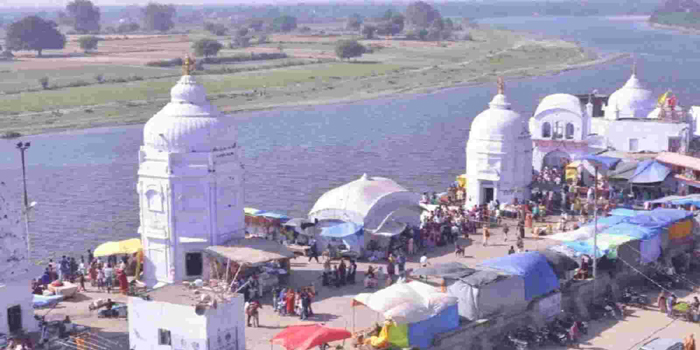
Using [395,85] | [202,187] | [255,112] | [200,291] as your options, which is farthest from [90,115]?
[200,291]

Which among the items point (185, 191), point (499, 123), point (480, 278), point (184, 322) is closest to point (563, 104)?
point (499, 123)

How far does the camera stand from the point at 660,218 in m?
33.8

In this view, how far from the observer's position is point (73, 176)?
5578 centimetres

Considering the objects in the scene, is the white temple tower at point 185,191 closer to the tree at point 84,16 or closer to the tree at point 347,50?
the tree at point 347,50

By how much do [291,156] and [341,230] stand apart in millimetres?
28954

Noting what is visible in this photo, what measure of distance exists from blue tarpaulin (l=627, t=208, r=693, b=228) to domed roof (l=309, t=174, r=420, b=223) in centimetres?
746

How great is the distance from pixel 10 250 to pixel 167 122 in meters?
6.71

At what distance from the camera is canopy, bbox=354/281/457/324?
949 inches

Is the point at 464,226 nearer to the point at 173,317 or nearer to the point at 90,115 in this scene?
the point at 173,317

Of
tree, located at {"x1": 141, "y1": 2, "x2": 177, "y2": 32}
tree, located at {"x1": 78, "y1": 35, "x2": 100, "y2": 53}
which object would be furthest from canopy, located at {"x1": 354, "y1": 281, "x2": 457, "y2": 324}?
tree, located at {"x1": 141, "y1": 2, "x2": 177, "y2": 32}

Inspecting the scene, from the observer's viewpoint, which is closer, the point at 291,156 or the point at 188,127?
the point at 188,127

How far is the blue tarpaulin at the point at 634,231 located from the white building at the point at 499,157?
709 centimetres

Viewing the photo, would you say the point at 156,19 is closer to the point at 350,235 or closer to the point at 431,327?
the point at 350,235

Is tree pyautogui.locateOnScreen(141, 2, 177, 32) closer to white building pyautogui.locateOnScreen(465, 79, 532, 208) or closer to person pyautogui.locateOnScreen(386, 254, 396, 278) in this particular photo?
white building pyautogui.locateOnScreen(465, 79, 532, 208)
